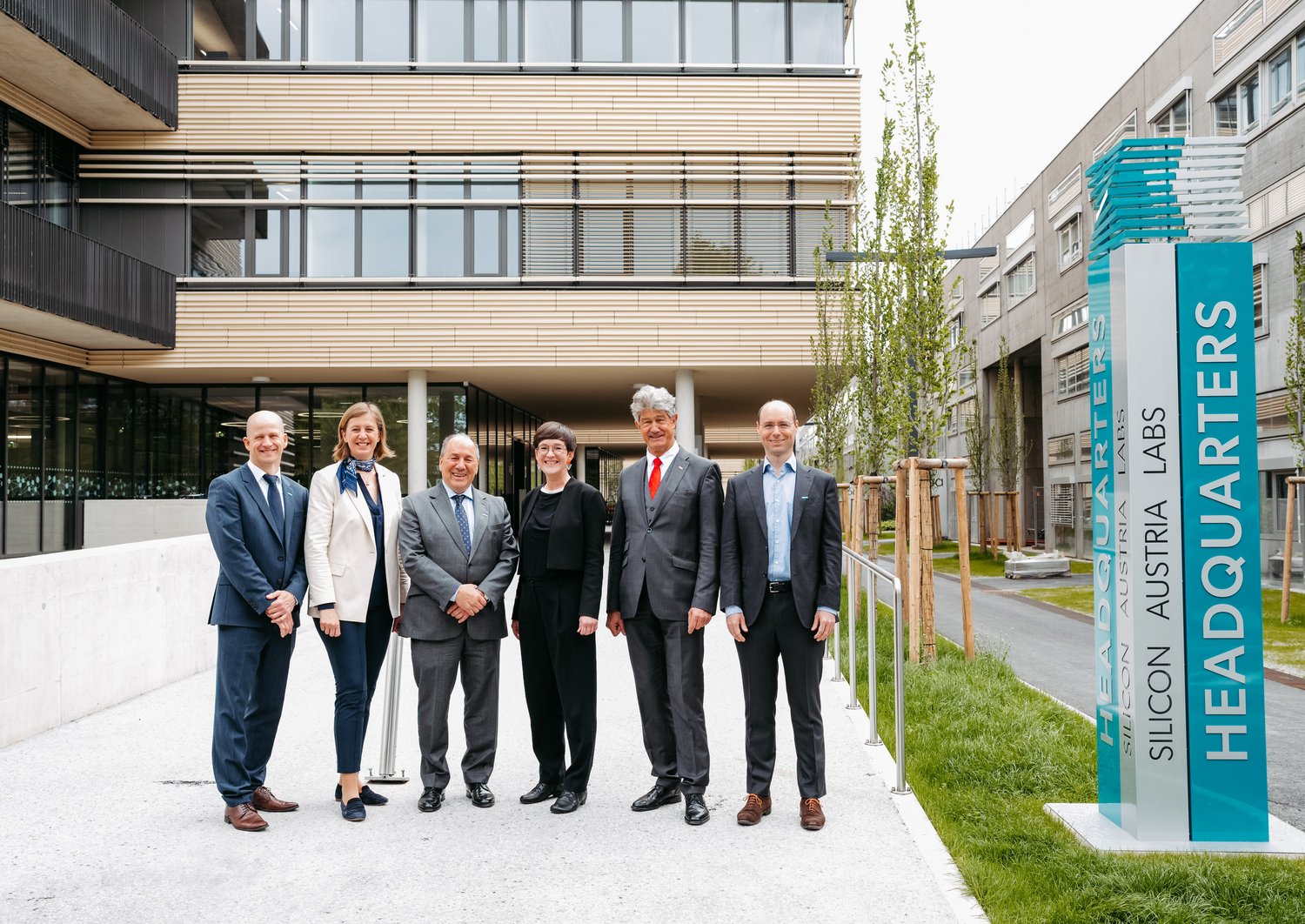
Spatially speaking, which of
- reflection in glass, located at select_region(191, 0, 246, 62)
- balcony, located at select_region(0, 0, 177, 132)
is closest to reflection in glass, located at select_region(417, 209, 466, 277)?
reflection in glass, located at select_region(191, 0, 246, 62)

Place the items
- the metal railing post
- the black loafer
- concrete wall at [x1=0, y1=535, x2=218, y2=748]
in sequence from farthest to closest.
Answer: concrete wall at [x1=0, y1=535, x2=218, y2=748]
the metal railing post
the black loafer

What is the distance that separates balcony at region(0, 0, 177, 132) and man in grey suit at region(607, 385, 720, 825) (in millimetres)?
14215

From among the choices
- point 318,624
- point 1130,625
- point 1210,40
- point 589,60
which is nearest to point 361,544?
point 318,624

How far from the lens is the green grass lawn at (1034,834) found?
12.1ft

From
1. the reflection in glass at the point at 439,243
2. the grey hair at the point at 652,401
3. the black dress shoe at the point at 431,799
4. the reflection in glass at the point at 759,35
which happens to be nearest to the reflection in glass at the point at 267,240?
the reflection in glass at the point at 439,243

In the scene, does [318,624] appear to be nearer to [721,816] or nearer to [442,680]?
[442,680]

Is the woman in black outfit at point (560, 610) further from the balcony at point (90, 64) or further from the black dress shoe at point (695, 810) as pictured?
the balcony at point (90, 64)

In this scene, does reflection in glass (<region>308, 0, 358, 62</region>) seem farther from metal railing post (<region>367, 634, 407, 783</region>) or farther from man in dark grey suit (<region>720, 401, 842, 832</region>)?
man in dark grey suit (<region>720, 401, 842, 832</region>)

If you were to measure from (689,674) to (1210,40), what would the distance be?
84.4ft

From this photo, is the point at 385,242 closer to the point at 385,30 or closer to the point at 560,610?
the point at 385,30

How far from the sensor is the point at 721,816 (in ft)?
16.1

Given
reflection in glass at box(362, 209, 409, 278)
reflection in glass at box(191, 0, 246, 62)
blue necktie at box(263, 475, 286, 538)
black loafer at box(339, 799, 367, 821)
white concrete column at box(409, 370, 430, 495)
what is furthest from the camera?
white concrete column at box(409, 370, 430, 495)

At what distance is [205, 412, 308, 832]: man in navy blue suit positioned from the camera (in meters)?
4.74

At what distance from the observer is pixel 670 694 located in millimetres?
5090
